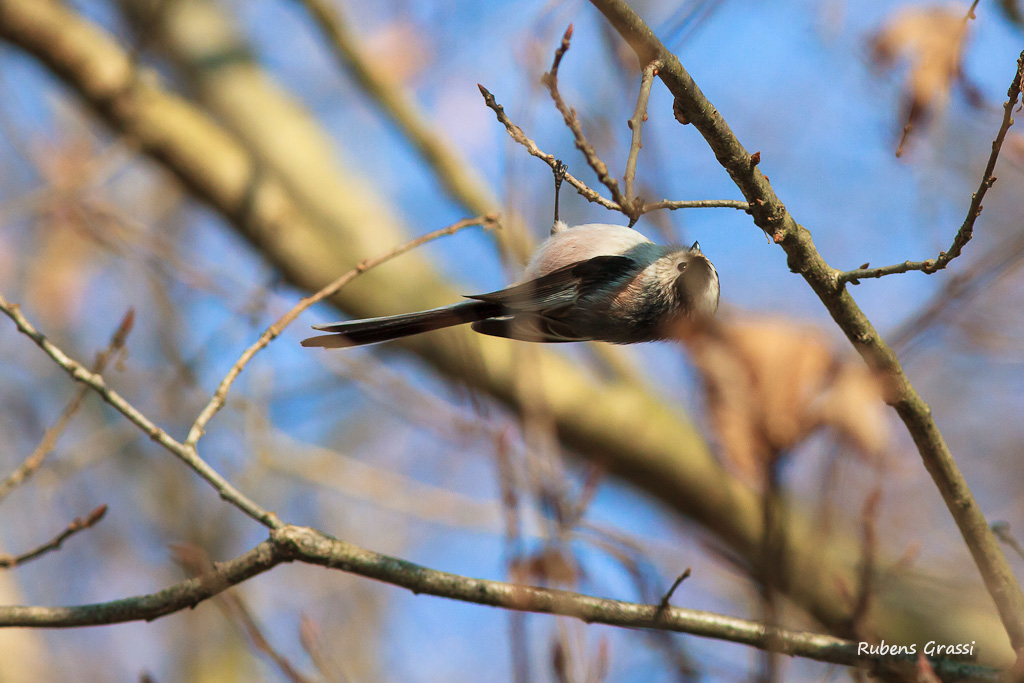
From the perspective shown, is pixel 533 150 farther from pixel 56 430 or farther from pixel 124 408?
pixel 56 430

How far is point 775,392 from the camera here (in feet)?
4.15

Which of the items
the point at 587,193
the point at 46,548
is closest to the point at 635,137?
the point at 587,193

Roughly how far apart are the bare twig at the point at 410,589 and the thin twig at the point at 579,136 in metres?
1.00

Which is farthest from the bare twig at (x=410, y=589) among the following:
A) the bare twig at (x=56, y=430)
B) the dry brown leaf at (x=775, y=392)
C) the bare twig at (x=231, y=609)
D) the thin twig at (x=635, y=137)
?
the thin twig at (x=635, y=137)

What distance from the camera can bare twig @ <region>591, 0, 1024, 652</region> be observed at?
Answer: 1.83 meters

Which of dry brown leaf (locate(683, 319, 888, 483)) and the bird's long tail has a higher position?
the bird's long tail

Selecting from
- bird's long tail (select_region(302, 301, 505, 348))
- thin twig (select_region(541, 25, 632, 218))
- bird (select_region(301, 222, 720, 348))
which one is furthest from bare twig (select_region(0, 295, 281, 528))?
thin twig (select_region(541, 25, 632, 218))

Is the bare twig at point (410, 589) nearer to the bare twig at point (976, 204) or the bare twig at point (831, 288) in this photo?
the bare twig at point (831, 288)

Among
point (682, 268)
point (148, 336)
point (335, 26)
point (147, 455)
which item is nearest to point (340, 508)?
point (147, 455)

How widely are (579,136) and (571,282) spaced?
1.24 m

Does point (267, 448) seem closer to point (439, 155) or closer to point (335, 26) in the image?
point (439, 155)

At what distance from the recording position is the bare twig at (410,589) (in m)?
2.05

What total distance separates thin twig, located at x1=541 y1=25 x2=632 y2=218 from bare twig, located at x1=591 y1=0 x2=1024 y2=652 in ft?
0.70

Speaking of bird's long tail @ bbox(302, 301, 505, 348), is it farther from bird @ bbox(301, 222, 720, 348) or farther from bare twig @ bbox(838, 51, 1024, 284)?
bare twig @ bbox(838, 51, 1024, 284)
